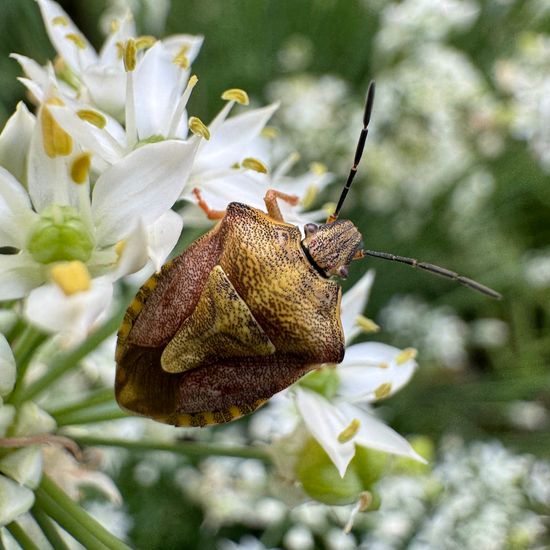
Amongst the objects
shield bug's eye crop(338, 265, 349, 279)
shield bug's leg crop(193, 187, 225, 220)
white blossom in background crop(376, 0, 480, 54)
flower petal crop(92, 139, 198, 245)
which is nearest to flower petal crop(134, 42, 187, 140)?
shield bug's leg crop(193, 187, 225, 220)

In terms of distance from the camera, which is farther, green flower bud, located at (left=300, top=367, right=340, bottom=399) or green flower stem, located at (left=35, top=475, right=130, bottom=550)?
green flower bud, located at (left=300, top=367, right=340, bottom=399)

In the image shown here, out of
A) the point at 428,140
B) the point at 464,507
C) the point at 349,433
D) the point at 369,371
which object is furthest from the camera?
the point at 428,140

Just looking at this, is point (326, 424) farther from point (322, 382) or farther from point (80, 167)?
point (80, 167)

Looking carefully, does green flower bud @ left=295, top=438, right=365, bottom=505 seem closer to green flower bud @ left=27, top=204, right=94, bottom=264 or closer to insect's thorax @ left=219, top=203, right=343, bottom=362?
insect's thorax @ left=219, top=203, right=343, bottom=362

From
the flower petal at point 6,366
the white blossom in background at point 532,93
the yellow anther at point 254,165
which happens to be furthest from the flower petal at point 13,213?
the white blossom in background at point 532,93

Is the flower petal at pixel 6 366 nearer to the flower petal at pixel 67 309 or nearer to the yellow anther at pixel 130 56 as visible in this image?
the flower petal at pixel 67 309

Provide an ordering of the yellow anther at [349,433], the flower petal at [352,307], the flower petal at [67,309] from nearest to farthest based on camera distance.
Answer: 1. the flower petal at [67,309]
2. the yellow anther at [349,433]
3. the flower petal at [352,307]

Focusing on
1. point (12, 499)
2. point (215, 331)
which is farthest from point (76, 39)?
point (12, 499)
